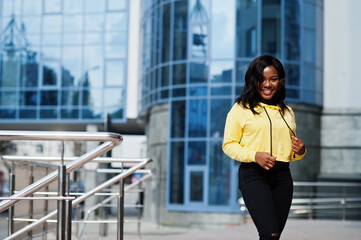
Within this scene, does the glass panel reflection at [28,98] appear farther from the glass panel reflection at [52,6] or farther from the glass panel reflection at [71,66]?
the glass panel reflection at [52,6]

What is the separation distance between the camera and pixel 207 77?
22.8m

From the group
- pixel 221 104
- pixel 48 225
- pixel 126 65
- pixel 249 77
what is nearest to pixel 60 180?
pixel 249 77

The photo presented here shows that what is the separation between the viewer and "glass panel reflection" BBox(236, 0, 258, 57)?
22359mm

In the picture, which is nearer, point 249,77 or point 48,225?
point 249,77

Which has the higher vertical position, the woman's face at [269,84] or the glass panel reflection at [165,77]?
the glass panel reflection at [165,77]

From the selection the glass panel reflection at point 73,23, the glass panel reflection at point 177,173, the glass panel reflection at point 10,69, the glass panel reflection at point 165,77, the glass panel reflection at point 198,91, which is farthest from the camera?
the glass panel reflection at point 10,69

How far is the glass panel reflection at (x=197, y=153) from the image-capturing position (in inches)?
894

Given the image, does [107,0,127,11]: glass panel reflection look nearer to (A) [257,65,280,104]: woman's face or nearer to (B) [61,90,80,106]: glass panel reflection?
(B) [61,90,80,106]: glass panel reflection

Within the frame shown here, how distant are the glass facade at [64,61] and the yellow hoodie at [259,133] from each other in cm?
2690

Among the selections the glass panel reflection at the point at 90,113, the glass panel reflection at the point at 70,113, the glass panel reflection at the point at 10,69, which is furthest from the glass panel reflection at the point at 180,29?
the glass panel reflection at the point at 10,69

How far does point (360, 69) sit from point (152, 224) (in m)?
10.6

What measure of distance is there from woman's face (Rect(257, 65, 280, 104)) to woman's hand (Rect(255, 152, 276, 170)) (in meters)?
Result: 0.45

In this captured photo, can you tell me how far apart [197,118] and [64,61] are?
430 inches

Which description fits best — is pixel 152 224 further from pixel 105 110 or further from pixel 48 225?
pixel 48 225
